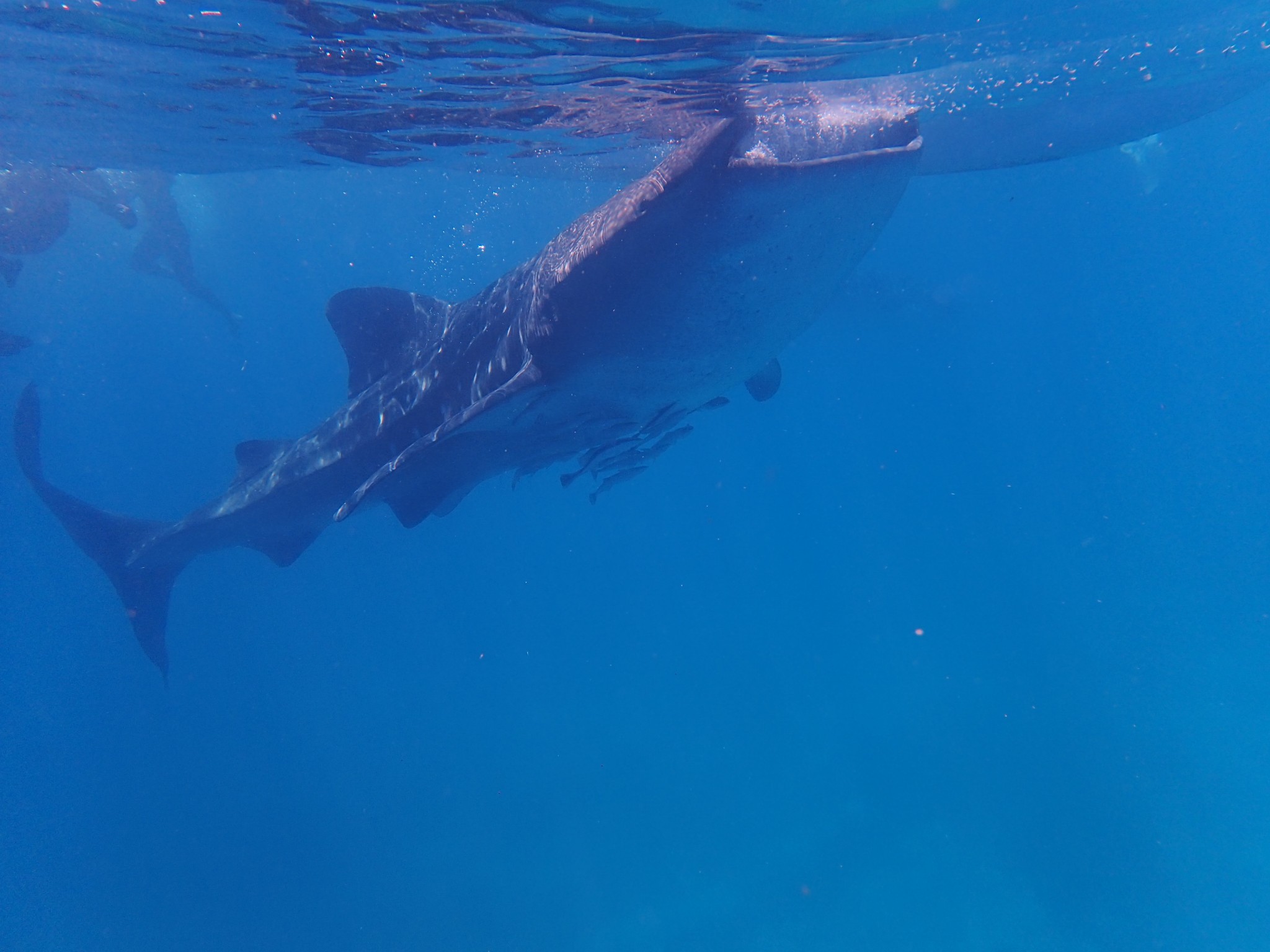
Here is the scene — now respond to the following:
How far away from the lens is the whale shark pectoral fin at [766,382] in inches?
286

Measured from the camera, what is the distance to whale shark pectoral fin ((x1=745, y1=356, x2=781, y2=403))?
23.8 ft

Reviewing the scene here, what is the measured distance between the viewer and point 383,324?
19.4 ft

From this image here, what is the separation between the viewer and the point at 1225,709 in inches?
906

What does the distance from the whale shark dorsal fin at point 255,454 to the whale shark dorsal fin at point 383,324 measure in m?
1.30

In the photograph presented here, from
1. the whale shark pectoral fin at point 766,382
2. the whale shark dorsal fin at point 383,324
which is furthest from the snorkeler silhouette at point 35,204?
the whale shark pectoral fin at point 766,382

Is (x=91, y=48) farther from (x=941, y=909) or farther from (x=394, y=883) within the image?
(x=941, y=909)

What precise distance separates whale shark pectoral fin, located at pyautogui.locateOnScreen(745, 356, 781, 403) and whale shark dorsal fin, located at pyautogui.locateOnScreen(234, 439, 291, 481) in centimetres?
483

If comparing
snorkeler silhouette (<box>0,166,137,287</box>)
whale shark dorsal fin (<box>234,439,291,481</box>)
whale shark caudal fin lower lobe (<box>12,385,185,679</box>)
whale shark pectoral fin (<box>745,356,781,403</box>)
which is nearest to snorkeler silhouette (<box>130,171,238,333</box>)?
snorkeler silhouette (<box>0,166,137,287</box>)

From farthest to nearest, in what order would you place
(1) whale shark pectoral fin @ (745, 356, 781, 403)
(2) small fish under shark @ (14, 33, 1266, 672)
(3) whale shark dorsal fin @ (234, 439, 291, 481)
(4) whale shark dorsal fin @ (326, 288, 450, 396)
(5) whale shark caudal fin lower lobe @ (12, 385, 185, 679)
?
(5) whale shark caudal fin lower lobe @ (12, 385, 185, 679) → (1) whale shark pectoral fin @ (745, 356, 781, 403) → (3) whale shark dorsal fin @ (234, 439, 291, 481) → (4) whale shark dorsal fin @ (326, 288, 450, 396) → (2) small fish under shark @ (14, 33, 1266, 672)

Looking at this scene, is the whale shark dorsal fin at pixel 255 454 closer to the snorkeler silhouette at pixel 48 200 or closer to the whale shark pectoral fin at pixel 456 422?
the whale shark pectoral fin at pixel 456 422

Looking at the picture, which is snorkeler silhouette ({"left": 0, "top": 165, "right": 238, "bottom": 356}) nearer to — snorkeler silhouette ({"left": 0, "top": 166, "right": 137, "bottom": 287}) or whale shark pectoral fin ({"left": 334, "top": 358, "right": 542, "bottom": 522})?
snorkeler silhouette ({"left": 0, "top": 166, "right": 137, "bottom": 287})

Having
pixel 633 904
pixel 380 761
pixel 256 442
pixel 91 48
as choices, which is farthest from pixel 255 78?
pixel 380 761

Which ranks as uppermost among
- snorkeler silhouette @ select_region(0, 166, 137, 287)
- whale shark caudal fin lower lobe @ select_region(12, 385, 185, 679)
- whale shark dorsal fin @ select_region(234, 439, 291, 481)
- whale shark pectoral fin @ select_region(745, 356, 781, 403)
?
snorkeler silhouette @ select_region(0, 166, 137, 287)

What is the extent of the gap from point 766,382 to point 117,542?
7529mm
